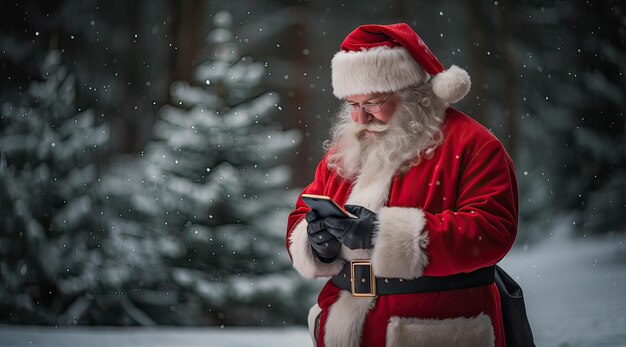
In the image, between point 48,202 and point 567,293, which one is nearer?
point 567,293

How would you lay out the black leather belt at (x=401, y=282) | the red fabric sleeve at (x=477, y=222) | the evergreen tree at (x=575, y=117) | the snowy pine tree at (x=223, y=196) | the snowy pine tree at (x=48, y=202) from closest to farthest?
1. the red fabric sleeve at (x=477, y=222)
2. the black leather belt at (x=401, y=282)
3. the evergreen tree at (x=575, y=117)
4. the snowy pine tree at (x=223, y=196)
5. the snowy pine tree at (x=48, y=202)

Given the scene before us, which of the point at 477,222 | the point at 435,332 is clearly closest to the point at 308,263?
the point at 435,332

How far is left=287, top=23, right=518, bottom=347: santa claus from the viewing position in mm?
1893

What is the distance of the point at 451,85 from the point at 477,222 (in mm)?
436

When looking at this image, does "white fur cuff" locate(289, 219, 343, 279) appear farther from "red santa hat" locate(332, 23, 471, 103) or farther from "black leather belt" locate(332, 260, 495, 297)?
"red santa hat" locate(332, 23, 471, 103)

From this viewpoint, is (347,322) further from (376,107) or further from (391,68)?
(391,68)

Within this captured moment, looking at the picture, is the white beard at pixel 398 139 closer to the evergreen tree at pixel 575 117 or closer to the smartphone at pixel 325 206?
the smartphone at pixel 325 206

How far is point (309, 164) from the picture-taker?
4.36 meters

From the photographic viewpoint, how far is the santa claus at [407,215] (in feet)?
6.21

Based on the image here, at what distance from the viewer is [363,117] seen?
2.16 metres

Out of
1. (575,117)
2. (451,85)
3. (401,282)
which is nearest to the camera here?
(401,282)

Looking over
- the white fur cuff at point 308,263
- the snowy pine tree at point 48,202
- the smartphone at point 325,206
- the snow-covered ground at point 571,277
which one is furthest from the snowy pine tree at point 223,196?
the smartphone at point 325,206

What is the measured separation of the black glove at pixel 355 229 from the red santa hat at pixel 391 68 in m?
0.41

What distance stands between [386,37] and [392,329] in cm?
84
